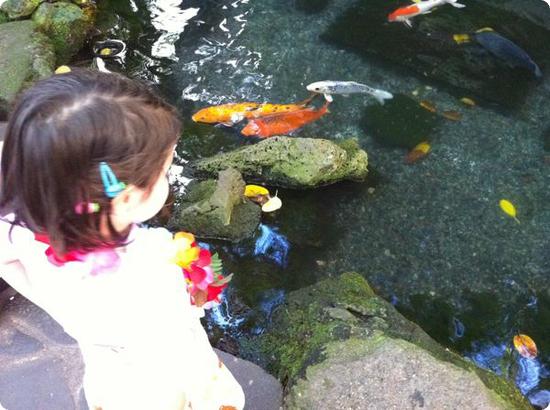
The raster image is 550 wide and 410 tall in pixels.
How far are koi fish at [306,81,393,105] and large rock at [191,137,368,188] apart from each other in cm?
69

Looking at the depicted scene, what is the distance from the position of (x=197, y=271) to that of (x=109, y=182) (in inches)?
24.1

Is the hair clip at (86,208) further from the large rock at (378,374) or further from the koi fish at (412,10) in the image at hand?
the koi fish at (412,10)

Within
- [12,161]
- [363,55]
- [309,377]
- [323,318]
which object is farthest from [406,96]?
[12,161]

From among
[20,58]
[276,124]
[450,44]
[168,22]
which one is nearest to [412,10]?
[450,44]

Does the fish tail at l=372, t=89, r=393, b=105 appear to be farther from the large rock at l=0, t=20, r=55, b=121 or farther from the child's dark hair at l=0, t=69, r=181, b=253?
the child's dark hair at l=0, t=69, r=181, b=253

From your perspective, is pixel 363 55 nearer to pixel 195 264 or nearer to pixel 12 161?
pixel 195 264

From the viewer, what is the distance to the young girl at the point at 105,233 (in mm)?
1218

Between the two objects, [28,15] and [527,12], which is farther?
[527,12]

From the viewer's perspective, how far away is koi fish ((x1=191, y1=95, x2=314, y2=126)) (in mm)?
4746

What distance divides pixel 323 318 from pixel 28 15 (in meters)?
4.23

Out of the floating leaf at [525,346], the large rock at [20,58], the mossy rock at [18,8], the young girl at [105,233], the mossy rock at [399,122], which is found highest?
the young girl at [105,233]

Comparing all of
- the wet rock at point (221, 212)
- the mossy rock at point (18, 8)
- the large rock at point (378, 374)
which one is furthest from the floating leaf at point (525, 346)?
the mossy rock at point (18, 8)

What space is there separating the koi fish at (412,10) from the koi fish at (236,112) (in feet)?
5.20

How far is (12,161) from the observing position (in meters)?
1.26
